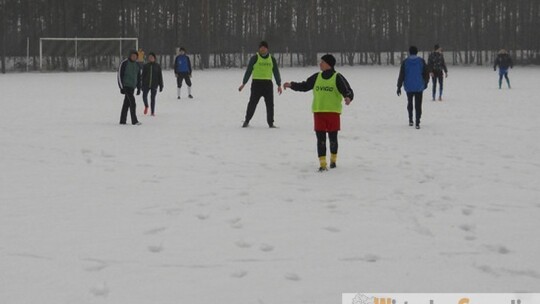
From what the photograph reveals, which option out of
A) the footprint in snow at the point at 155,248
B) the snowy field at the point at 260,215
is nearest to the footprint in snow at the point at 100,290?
the snowy field at the point at 260,215

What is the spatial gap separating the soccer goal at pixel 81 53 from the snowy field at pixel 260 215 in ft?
129

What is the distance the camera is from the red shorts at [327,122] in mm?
9719

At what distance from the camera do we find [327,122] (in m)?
9.73

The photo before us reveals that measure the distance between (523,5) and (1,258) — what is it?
70.7 metres

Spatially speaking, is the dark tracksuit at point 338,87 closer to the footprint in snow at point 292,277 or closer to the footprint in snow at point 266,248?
the footprint in snow at point 266,248

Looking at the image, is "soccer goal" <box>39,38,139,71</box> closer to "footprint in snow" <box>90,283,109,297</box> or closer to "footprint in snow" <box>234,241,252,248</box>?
"footprint in snow" <box>234,241,252,248</box>

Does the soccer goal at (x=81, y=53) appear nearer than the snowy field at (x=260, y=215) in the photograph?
No

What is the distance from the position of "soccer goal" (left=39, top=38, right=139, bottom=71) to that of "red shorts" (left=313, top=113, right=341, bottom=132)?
1753 inches

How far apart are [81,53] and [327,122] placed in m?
46.1

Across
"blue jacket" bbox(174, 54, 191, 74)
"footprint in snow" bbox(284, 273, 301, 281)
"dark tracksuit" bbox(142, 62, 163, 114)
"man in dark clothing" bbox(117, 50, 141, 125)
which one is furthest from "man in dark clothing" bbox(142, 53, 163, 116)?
"footprint in snow" bbox(284, 273, 301, 281)

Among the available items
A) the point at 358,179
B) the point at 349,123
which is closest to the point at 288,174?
the point at 358,179

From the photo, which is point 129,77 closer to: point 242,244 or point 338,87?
point 338,87

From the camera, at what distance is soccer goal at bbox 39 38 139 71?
52.6 metres

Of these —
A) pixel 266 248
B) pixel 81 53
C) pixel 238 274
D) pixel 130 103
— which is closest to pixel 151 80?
pixel 130 103
